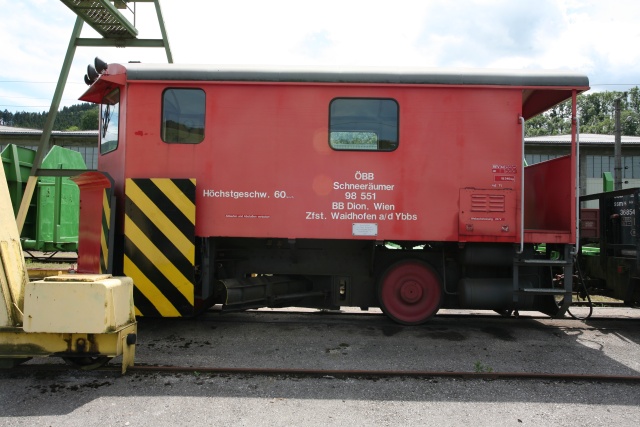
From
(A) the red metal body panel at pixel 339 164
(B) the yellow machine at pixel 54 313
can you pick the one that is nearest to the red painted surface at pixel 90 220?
(A) the red metal body panel at pixel 339 164

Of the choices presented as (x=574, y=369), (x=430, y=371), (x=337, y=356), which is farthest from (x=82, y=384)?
(x=574, y=369)

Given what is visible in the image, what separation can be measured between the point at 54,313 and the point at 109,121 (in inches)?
137

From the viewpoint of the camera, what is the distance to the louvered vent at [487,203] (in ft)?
19.0

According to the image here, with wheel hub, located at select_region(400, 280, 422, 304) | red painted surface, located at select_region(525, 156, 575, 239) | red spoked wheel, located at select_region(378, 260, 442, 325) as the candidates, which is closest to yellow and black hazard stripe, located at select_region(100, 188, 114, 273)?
red spoked wheel, located at select_region(378, 260, 442, 325)

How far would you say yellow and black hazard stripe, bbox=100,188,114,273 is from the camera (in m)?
5.62

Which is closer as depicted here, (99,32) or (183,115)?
(183,115)

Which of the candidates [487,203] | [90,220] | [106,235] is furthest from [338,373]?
[90,220]

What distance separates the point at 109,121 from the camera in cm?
656

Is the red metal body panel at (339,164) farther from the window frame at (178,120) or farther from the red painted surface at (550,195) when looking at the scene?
the red painted surface at (550,195)

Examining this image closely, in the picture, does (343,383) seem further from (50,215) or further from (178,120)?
(50,215)

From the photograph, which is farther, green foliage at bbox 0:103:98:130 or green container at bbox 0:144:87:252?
green foliage at bbox 0:103:98:130

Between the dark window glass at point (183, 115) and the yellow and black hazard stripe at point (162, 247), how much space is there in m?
0.58

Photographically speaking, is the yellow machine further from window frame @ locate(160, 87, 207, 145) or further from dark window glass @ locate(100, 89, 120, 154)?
dark window glass @ locate(100, 89, 120, 154)

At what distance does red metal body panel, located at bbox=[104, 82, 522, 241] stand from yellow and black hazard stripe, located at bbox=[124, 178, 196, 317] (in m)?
0.20
